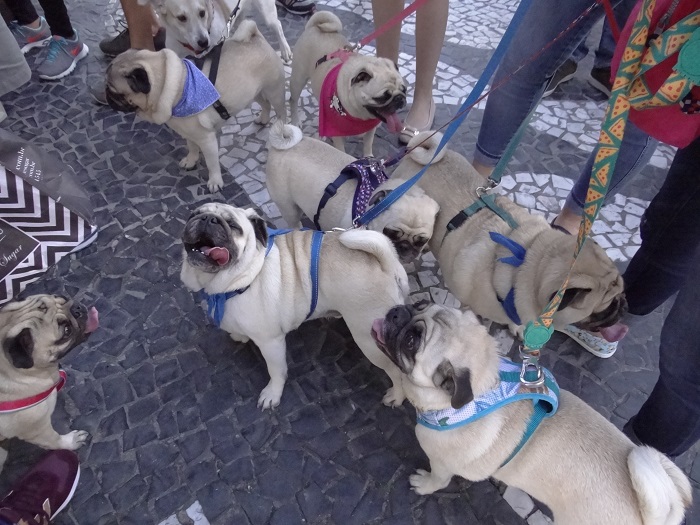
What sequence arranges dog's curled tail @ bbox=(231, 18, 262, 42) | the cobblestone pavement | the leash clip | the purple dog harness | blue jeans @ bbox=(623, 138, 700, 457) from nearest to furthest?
blue jeans @ bbox=(623, 138, 700, 457) < the leash clip < the cobblestone pavement < the purple dog harness < dog's curled tail @ bbox=(231, 18, 262, 42)

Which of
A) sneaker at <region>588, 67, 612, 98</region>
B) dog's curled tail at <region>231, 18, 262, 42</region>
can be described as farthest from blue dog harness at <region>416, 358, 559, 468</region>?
sneaker at <region>588, 67, 612, 98</region>

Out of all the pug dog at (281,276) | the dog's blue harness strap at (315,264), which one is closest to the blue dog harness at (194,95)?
the pug dog at (281,276)

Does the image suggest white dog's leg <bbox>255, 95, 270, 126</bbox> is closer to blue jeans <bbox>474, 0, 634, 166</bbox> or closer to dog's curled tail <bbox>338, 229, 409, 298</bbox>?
blue jeans <bbox>474, 0, 634, 166</bbox>

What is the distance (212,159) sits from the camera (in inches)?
181

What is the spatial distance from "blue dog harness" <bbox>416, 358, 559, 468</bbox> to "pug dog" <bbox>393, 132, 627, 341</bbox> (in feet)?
1.82

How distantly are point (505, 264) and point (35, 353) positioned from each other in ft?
9.24

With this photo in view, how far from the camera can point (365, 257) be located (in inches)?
117

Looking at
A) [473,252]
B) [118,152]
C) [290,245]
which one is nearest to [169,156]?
[118,152]

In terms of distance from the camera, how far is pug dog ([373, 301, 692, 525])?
6.76ft

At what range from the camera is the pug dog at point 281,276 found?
8.86 ft

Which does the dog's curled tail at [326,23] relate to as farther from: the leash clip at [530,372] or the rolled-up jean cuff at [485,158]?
the leash clip at [530,372]

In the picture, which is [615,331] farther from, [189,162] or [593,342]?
[189,162]

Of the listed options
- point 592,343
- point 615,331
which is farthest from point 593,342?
point 615,331

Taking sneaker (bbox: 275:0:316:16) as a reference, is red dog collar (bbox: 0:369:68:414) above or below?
below
